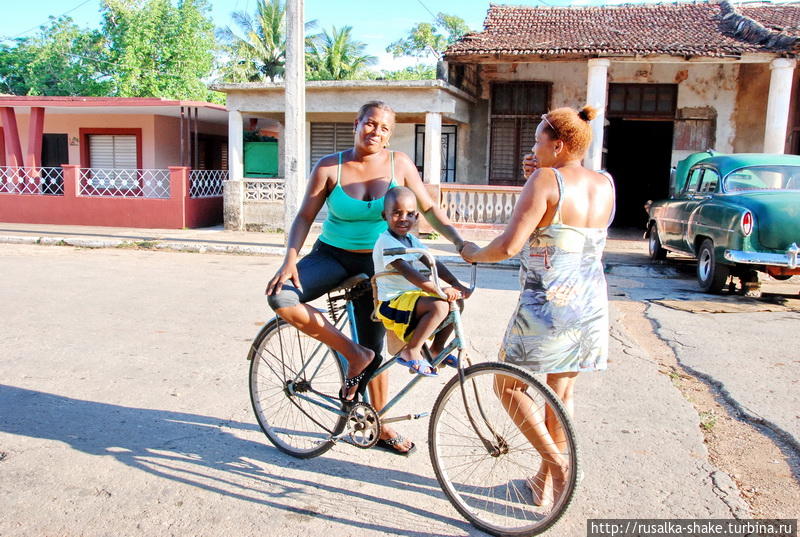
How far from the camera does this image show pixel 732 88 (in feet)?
54.3

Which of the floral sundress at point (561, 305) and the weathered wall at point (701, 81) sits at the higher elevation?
the weathered wall at point (701, 81)

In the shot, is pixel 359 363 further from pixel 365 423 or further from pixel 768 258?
pixel 768 258

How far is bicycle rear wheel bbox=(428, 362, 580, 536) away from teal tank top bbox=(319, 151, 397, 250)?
0.89 m

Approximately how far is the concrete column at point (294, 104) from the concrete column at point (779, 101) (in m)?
9.27

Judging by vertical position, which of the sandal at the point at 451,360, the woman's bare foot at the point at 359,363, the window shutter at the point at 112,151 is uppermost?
the window shutter at the point at 112,151

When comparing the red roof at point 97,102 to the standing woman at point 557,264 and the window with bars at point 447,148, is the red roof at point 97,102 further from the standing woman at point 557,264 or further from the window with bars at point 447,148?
the standing woman at point 557,264

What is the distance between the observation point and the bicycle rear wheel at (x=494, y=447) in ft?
9.08

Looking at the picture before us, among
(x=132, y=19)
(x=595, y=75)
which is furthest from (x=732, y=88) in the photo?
(x=132, y=19)

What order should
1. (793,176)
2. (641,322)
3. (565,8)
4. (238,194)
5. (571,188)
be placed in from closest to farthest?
1. (571,188)
2. (641,322)
3. (793,176)
4. (238,194)
5. (565,8)

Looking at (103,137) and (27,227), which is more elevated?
(103,137)

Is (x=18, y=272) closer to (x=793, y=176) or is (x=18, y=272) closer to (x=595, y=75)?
(x=793, y=176)

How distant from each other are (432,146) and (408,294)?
12.1 meters

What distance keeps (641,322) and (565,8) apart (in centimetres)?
1429

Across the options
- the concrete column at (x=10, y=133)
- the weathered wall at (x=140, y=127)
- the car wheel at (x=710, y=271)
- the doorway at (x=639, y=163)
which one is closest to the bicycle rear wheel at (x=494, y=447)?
the car wheel at (x=710, y=271)
